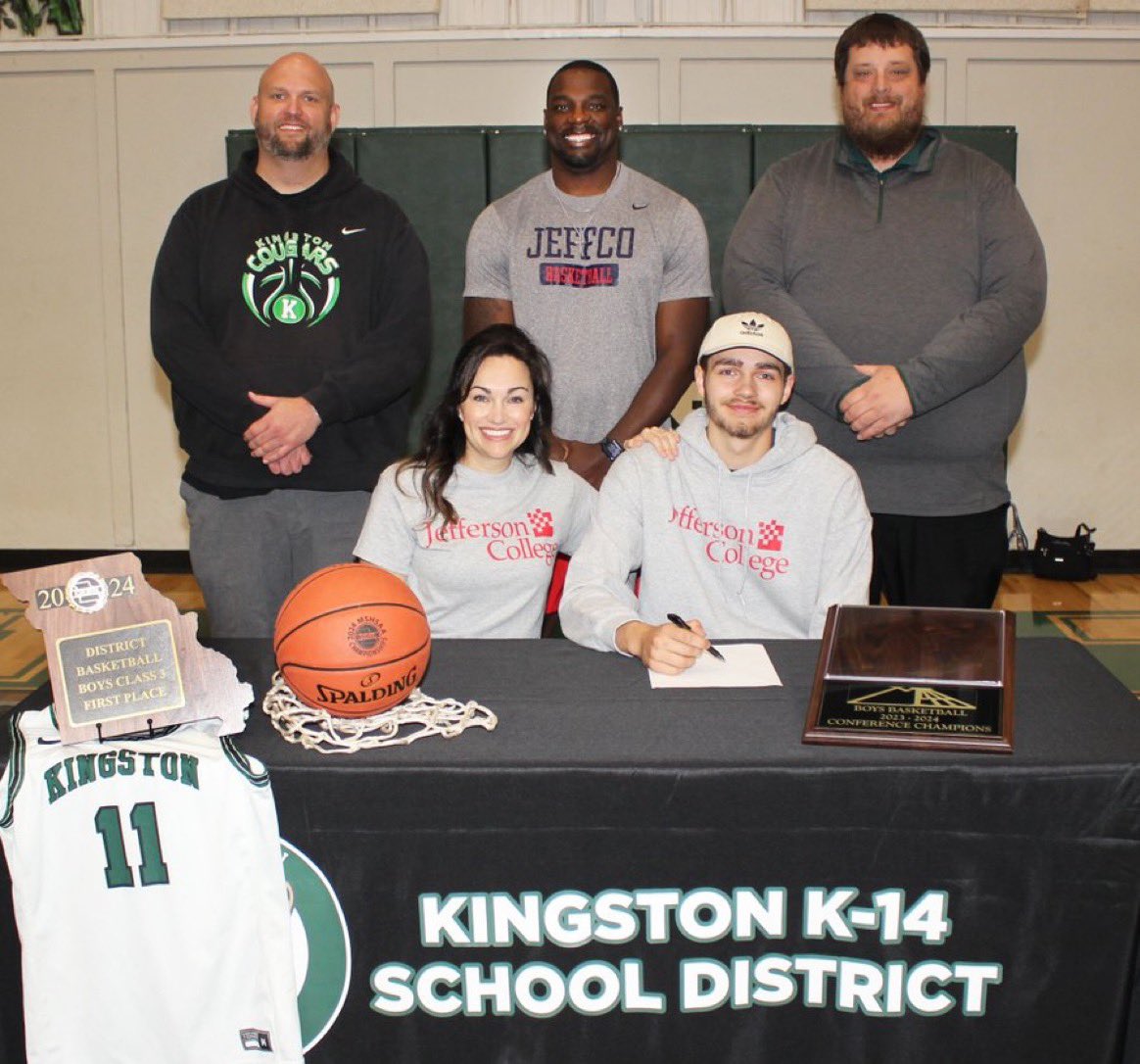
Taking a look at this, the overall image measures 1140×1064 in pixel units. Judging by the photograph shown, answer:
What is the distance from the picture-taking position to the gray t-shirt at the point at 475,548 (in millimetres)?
2979

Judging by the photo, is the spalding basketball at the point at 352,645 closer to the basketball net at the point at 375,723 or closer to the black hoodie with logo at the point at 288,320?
the basketball net at the point at 375,723

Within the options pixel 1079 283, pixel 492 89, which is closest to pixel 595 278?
pixel 492 89

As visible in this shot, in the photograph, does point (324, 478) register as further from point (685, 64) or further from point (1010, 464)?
point (1010, 464)

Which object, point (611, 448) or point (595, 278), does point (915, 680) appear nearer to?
point (611, 448)

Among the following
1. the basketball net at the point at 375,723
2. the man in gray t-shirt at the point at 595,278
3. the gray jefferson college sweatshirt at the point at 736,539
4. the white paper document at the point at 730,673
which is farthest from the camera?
the man in gray t-shirt at the point at 595,278

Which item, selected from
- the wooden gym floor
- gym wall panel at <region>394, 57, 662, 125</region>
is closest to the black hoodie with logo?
the wooden gym floor

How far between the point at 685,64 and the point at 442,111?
48.5 inches

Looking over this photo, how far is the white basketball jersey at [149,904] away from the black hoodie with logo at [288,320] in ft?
4.87

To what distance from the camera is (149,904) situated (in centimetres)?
198

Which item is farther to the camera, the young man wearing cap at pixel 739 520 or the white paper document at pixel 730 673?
the young man wearing cap at pixel 739 520

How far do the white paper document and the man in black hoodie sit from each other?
1.35m

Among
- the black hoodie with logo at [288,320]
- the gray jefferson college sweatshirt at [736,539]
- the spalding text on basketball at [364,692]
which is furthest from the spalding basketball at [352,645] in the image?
the black hoodie with logo at [288,320]

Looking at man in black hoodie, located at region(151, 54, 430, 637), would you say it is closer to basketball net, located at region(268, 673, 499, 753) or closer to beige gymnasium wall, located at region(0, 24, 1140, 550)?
basketball net, located at region(268, 673, 499, 753)

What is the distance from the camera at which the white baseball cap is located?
9.27 ft
